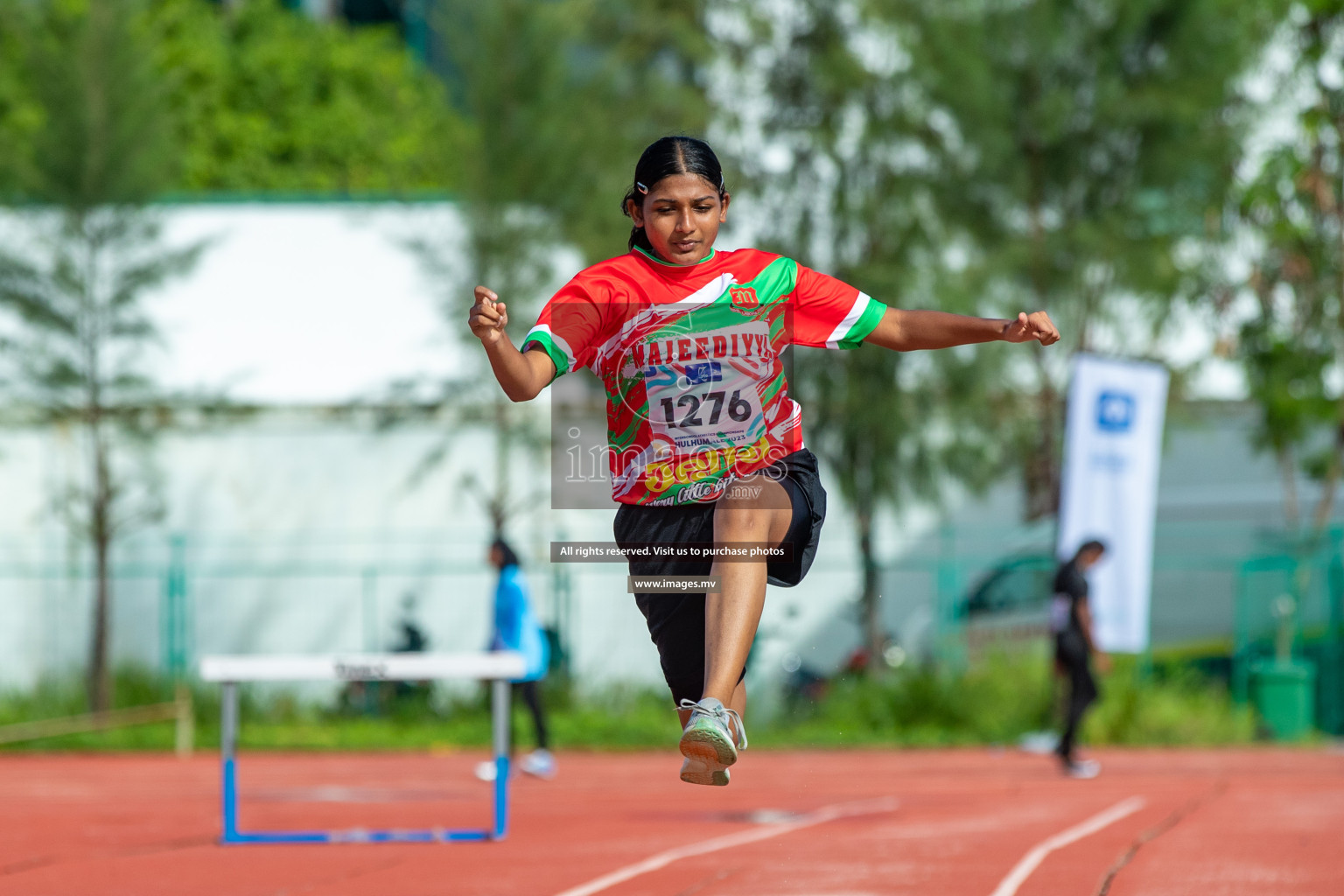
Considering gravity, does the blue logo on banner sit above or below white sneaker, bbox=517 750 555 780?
above

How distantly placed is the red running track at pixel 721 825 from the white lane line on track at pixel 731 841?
0.03 metres

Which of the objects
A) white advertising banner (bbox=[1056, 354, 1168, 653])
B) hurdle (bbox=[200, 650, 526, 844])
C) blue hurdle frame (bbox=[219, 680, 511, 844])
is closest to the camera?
hurdle (bbox=[200, 650, 526, 844])

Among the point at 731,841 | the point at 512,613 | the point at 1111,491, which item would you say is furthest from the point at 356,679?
the point at 1111,491

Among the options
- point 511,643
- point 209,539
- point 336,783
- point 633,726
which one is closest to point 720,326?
point 511,643

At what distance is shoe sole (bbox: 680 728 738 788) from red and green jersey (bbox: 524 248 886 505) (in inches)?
27.5

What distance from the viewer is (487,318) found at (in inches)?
161

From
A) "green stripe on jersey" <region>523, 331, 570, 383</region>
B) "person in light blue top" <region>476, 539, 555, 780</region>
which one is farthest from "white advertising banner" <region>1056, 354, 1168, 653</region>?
"green stripe on jersey" <region>523, 331, 570, 383</region>

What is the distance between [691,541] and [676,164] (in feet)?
3.40

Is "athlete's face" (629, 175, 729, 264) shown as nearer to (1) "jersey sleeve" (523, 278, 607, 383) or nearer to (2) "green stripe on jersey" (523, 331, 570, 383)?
(1) "jersey sleeve" (523, 278, 607, 383)

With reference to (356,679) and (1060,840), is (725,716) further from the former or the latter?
(1060,840)

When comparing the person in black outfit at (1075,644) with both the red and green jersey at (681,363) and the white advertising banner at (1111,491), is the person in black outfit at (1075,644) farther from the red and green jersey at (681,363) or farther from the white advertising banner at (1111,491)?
the red and green jersey at (681,363)

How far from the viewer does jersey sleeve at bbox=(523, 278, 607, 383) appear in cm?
444

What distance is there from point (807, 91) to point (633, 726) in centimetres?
776

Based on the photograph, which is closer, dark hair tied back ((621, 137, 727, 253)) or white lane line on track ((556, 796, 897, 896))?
dark hair tied back ((621, 137, 727, 253))
